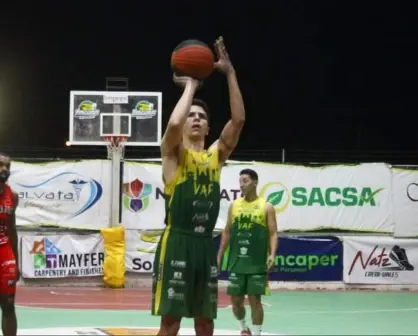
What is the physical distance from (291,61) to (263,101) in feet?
6.60

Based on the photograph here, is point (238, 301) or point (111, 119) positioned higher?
point (111, 119)

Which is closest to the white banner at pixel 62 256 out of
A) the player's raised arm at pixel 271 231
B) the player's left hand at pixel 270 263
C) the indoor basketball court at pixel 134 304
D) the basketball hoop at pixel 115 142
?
the indoor basketball court at pixel 134 304

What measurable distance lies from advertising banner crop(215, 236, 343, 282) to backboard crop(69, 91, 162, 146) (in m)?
3.58

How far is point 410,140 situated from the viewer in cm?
3195

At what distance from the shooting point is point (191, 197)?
211 inches

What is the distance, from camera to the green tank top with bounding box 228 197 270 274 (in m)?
9.28

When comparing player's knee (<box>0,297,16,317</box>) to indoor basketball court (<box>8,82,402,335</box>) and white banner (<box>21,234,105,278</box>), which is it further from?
white banner (<box>21,234,105,278</box>)

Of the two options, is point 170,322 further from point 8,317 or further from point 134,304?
point 134,304

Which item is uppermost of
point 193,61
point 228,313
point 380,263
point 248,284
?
point 193,61

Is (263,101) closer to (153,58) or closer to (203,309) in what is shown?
(153,58)

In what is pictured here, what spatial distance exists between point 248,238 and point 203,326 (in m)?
4.07

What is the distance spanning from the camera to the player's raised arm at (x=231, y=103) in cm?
558

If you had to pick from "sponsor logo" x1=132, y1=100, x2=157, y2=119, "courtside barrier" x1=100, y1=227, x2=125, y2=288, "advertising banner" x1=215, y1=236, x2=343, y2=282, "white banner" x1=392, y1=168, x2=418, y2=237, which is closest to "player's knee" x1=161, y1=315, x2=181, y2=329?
"courtside barrier" x1=100, y1=227, x2=125, y2=288

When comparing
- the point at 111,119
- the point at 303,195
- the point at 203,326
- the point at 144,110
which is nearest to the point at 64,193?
the point at 111,119
